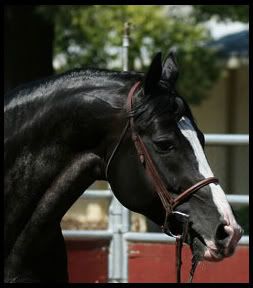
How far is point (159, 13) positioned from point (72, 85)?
37.8 ft

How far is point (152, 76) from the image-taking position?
3211mm

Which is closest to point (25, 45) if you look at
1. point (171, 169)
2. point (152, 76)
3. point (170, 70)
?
point (170, 70)

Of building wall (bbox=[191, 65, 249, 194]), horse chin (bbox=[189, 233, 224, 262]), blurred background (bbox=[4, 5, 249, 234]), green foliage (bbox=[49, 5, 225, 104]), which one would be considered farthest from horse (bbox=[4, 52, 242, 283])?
building wall (bbox=[191, 65, 249, 194])

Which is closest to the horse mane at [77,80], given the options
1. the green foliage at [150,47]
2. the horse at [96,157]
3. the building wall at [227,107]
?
the horse at [96,157]

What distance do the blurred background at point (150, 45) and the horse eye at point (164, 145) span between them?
220 inches

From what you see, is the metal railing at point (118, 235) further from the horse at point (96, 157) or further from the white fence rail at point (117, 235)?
the horse at point (96, 157)

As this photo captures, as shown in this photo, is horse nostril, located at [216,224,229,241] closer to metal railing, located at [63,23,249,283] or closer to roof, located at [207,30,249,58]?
metal railing, located at [63,23,249,283]

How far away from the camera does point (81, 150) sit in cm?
335

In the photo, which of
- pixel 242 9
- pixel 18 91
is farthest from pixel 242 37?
pixel 18 91

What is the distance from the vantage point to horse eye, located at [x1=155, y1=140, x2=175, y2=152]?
3.17 m

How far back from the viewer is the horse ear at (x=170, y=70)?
→ 131 inches

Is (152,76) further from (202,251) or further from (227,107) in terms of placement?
(227,107)
